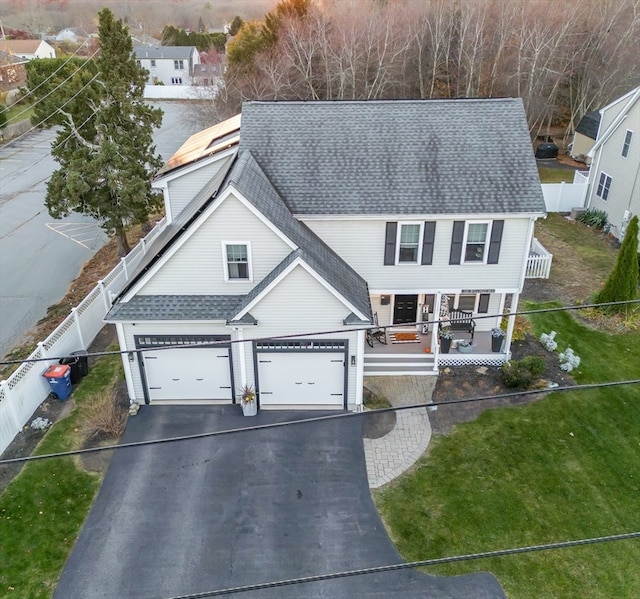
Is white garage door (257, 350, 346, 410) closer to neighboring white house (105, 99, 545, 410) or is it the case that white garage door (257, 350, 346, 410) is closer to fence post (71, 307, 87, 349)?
neighboring white house (105, 99, 545, 410)

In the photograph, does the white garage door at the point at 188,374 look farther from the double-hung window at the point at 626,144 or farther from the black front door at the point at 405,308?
the double-hung window at the point at 626,144

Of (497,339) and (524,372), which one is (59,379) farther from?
(524,372)

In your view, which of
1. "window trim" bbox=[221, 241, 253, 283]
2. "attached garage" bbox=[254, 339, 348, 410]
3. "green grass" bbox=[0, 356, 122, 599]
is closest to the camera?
"green grass" bbox=[0, 356, 122, 599]

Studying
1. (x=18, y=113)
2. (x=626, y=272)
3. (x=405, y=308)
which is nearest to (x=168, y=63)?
(x=18, y=113)

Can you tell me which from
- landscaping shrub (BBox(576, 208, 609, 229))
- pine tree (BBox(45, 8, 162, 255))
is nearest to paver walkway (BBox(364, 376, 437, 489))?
pine tree (BBox(45, 8, 162, 255))

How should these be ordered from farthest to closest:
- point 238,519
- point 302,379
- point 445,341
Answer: point 445,341
point 302,379
point 238,519

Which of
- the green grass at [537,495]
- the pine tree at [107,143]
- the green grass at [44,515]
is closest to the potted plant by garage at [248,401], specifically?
the green grass at [44,515]
